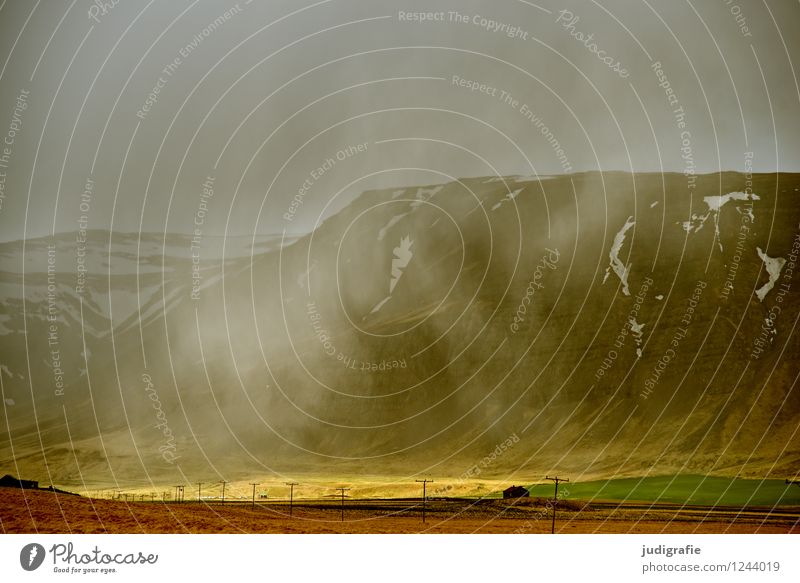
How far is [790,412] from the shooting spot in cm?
4584

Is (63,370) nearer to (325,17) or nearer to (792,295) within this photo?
(325,17)

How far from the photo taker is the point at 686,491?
35.9 m

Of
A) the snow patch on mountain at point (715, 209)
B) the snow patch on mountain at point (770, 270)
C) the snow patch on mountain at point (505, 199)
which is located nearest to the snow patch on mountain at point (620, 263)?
the snow patch on mountain at point (715, 209)

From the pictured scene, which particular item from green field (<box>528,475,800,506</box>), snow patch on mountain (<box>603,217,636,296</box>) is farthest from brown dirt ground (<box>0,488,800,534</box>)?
snow patch on mountain (<box>603,217,636,296</box>)

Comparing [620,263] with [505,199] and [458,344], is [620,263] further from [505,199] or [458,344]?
[505,199]

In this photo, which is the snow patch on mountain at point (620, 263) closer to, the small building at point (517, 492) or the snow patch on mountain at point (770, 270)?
the snow patch on mountain at point (770, 270)

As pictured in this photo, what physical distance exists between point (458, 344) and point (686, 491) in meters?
21.7

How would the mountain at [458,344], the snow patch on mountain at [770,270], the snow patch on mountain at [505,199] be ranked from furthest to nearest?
the snow patch on mountain at [770,270] → the mountain at [458,344] → the snow patch on mountain at [505,199]

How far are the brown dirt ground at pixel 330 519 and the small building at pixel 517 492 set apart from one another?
66cm

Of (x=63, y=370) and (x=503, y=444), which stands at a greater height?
(x=63, y=370)

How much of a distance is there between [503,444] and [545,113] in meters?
20.5

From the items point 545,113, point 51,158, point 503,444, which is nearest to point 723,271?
point 503,444

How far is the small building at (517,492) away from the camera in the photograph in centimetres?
3049
